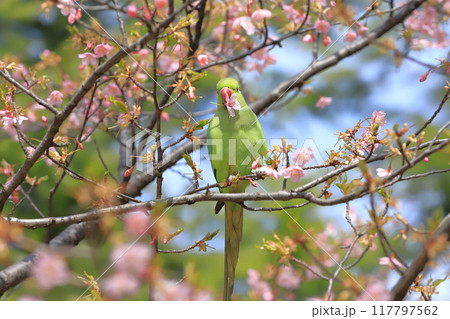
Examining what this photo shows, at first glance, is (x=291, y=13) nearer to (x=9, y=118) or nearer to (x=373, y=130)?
(x=373, y=130)

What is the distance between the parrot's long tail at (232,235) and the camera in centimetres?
205

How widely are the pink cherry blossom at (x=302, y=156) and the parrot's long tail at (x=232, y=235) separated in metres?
0.71

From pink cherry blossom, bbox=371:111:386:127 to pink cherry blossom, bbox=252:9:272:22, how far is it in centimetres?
89

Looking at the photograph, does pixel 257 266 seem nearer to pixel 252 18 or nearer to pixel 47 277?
pixel 252 18

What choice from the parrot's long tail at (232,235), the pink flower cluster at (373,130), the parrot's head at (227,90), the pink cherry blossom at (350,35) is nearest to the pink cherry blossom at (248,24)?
the parrot's head at (227,90)

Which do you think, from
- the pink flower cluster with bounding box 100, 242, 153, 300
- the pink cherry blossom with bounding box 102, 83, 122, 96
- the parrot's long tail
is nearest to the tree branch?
the pink flower cluster with bounding box 100, 242, 153, 300

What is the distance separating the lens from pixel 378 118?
142 centimetres

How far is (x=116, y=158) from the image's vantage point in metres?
4.29

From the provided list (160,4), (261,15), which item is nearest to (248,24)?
(261,15)

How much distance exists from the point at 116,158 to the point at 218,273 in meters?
1.50

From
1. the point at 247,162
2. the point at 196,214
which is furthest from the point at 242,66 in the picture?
the point at 196,214

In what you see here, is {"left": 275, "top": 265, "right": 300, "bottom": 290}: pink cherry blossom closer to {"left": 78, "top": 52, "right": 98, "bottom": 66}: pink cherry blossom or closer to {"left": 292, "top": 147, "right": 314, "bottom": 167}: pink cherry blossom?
{"left": 292, "top": 147, "right": 314, "bottom": 167}: pink cherry blossom

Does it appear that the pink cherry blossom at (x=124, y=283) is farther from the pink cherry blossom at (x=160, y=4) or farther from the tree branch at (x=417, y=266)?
the pink cherry blossom at (x=160, y=4)

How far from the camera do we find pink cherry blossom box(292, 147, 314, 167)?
147 cm
